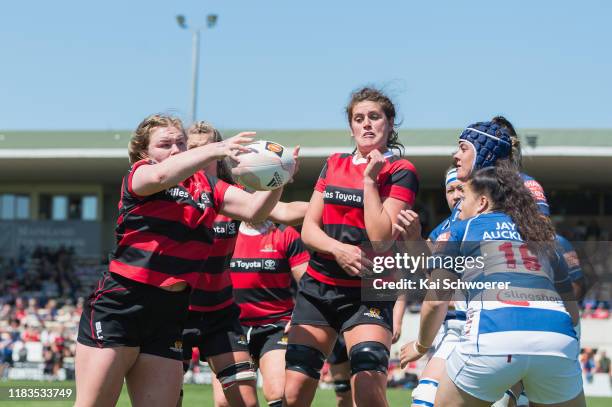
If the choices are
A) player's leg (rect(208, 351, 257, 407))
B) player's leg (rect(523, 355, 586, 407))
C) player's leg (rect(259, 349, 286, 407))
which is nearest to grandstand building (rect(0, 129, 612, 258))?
player's leg (rect(259, 349, 286, 407))

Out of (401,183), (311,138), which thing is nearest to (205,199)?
(401,183)

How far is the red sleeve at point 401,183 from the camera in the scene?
5.55 m

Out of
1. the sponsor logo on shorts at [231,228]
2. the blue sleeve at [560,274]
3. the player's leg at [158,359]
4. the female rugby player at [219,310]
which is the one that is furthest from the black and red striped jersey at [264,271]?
the blue sleeve at [560,274]

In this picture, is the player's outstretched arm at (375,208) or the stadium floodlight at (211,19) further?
the stadium floodlight at (211,19)

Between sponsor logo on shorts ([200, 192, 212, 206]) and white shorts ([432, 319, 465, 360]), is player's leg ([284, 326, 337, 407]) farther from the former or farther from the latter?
sponsor logo on shorts ([200, 192, 212, 206])

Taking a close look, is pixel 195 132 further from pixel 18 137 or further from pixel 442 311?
pixel 18 137

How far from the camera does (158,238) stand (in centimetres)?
474

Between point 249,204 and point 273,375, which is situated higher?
point 249,204

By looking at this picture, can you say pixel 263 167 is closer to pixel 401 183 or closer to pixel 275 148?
pixel 275 148

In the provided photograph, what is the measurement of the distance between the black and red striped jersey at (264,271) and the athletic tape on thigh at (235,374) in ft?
3.85

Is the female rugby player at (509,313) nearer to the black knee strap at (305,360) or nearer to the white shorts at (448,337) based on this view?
the white shorts at (448,337)

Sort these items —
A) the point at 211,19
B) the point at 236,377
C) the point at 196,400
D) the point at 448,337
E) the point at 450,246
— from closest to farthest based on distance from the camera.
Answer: the point at 450,246 → the point at 448,337 → the point at 236,377 → the point at 196,400 → the point at 211,19

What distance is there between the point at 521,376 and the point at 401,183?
6.31 ft

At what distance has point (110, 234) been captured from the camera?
32469 millimetres
